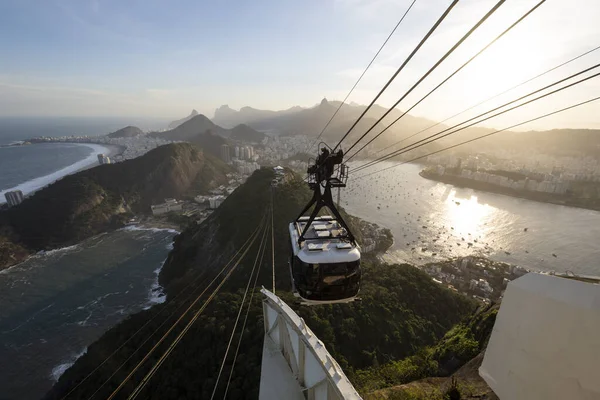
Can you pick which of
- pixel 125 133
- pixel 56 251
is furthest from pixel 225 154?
pixel 125 133

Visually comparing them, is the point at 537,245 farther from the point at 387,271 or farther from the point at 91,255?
the point at 91,255

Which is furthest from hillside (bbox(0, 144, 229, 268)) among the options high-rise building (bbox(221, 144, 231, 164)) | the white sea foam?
high-rise building (bbox(221, 144, 231, 164))

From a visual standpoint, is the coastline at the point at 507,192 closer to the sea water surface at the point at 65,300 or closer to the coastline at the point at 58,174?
the sea water surface at the point at 65,300

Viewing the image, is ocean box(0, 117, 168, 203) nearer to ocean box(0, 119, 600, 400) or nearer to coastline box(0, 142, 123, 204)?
coastline box(0, 142, 123, 204)

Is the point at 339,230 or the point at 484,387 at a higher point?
the point at 339,230

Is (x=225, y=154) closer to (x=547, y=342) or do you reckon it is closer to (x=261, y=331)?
(x=261, y=331)

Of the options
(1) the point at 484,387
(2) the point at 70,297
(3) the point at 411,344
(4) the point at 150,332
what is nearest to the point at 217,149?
(2) the point at 70,297

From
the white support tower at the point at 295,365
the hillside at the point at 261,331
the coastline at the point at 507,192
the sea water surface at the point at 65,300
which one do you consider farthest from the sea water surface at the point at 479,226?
the sea water surface at the point at 65,300
